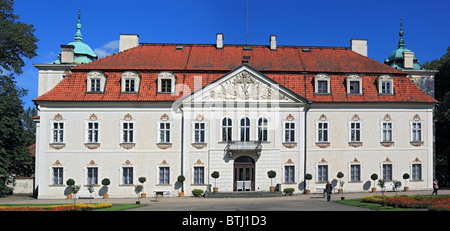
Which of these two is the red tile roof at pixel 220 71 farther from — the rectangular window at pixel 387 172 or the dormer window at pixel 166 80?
the rectangular window at pixel 387 172

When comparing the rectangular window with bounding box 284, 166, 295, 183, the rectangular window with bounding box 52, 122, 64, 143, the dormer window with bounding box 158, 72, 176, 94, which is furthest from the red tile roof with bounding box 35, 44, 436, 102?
the rectangular window with bounding box 284, 166, 295, 183

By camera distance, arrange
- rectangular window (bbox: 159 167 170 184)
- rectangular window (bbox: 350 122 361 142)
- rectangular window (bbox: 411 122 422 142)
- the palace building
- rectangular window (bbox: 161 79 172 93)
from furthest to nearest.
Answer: rectangular window (bbox: 411 122 422 142), rectangular window (bbox: 350 122 361 142), rectangular window (bbox: 161 79 172 93), rectangular window (bbox: 159 167 170 184), the palace building

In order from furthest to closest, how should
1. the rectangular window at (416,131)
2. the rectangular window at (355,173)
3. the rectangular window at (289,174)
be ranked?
the rectangular window at (416,131) < the rectangular window at (355,173) < the rectangular window at (289,174)

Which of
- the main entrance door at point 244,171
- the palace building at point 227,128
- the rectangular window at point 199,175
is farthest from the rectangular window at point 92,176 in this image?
the main entrance door at point 244,171

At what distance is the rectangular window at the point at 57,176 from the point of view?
37.8 m

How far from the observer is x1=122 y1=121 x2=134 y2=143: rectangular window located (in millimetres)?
38250

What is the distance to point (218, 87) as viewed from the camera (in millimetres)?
38062

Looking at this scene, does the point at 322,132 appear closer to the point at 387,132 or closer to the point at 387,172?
the point at 387,132

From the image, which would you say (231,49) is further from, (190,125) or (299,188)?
(299,188)

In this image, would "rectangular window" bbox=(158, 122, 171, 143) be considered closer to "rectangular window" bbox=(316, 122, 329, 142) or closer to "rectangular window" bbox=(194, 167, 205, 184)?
"rectangular window" bbox=(194, 167, 205, 184)

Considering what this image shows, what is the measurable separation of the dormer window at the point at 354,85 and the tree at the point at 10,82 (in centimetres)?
2718

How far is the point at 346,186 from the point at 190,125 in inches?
559

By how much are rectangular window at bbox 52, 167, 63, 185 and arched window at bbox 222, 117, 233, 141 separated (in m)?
13.9
